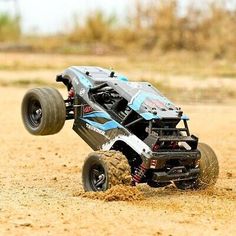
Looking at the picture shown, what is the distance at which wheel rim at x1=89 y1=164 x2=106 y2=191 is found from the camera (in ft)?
29.0

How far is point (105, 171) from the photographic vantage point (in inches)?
341

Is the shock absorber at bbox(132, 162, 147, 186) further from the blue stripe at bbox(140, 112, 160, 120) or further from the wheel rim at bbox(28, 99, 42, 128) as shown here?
the wheel rim at bbox(28, 99, 42, 128)

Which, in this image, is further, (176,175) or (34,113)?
(34,113)

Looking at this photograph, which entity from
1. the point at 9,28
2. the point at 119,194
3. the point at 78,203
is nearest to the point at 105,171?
the point at 119,194

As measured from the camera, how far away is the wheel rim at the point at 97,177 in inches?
348

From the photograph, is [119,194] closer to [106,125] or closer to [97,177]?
[97,177]

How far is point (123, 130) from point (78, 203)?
43.2 inches

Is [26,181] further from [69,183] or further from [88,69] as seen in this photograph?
[88,69]

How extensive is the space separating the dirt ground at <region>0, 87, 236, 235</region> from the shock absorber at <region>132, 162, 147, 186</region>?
0.74 ft

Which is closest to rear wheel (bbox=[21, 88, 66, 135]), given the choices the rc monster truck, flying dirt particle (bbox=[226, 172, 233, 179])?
the rc monster truck

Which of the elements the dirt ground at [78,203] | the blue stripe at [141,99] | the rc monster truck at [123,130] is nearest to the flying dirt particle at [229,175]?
the dirt ground at [78,203]

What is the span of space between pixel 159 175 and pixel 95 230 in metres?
1.72

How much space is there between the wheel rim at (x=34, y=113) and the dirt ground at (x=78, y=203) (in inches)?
28.7

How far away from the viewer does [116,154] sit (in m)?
8.78
